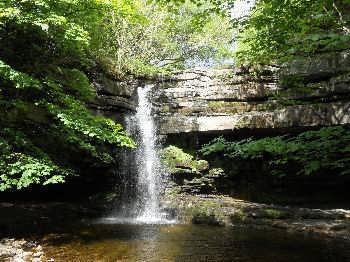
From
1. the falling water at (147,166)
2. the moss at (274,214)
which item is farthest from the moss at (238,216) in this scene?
the falling water at (147,166)

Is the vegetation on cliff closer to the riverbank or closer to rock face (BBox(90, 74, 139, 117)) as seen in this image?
rock face (BBox(90, 74, 139, 117))

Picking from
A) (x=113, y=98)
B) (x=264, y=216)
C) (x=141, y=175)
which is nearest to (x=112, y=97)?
(x=113, y=98)

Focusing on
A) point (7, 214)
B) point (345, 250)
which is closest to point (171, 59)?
point (7, 214)

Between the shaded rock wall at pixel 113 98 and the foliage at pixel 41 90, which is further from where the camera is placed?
the shaded rock wall at pixel 113 98

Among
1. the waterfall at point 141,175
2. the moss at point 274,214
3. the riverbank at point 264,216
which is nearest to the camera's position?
the riverbank at point 264,216

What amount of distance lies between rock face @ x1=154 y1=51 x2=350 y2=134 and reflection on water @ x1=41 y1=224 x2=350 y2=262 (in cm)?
539

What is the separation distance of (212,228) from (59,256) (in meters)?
5.13

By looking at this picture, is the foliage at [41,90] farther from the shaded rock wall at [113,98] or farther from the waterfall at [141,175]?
the waterfall at [141,175]

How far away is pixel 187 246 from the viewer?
7.66m

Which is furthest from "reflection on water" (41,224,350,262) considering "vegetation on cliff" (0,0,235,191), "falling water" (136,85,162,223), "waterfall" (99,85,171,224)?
"falling water" (136,85,162,223)

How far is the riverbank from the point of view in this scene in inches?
382

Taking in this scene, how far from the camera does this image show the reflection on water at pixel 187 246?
22.0ft

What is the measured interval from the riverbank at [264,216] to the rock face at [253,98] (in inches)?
133

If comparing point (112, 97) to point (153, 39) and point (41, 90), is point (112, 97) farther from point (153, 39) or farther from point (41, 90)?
point (153, 39)
